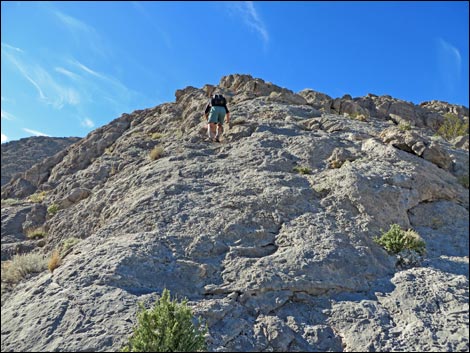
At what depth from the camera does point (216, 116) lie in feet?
49.0

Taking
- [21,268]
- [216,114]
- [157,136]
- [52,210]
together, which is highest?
[216,114]

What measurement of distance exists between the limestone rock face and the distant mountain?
924 inches

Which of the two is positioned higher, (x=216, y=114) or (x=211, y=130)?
(x=216, y=114)

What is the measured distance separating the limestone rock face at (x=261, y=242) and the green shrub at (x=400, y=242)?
0.29m

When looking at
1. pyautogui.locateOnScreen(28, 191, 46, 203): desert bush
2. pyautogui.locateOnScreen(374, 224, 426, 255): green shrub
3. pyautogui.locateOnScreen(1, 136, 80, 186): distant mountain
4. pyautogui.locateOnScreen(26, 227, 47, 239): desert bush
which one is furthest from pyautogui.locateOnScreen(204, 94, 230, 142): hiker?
pyautogui.locateOnScreen(1, 136, 80, 186): distant mountain

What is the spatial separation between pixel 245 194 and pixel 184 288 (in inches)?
149

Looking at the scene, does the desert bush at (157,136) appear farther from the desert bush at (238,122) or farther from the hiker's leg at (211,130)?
the desert bush at (238,122)

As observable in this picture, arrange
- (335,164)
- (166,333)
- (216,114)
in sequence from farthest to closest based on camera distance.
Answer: (216,114), (335,164), (166,333)

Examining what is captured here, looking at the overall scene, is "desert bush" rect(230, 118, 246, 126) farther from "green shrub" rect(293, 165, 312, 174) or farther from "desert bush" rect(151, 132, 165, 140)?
"green shrub" rect(293, 165, 312, 174)

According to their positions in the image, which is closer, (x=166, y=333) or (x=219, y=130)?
(x=166, y=333)

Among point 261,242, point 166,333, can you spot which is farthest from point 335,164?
point 166,333

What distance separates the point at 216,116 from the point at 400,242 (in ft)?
28.3

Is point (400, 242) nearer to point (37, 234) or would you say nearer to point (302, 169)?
point (302, 169)

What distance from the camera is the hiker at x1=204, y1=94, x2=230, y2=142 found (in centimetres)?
1484
